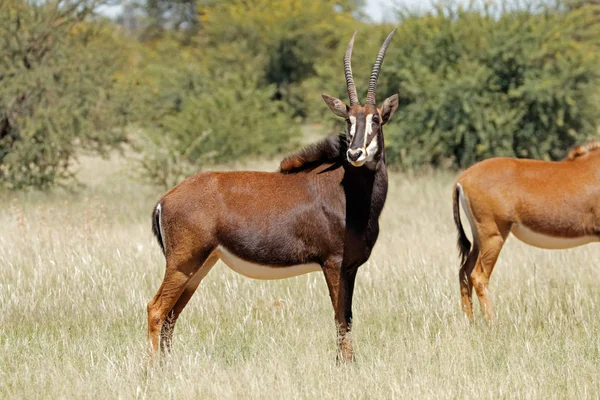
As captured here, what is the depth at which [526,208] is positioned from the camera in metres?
7.09

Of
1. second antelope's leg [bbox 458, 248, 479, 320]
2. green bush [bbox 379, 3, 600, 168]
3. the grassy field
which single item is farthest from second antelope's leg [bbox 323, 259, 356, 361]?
green bush [bbox 379, 3, 600, 168]

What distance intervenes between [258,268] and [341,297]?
23.2 inches

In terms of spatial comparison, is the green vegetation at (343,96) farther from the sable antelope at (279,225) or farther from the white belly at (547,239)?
the sable antelope at (279,225)

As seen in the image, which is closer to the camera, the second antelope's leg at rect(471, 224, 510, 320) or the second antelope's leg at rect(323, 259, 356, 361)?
the second antelope's leg at rect(323, 259, 356, 361)

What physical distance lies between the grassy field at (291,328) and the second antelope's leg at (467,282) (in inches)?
4.0

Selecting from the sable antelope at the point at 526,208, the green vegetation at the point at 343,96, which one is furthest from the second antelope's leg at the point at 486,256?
the green vegetation at the point at 343,96

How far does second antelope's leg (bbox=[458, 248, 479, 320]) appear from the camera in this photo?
7035 millimetres

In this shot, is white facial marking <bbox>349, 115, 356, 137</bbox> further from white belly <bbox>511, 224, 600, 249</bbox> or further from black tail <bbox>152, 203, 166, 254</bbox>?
white belly <bbox>511, 224, 600, 249</bbox>

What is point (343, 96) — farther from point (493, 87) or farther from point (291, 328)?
point (291, 328)

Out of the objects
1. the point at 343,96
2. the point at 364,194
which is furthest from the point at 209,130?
the point at 364,194

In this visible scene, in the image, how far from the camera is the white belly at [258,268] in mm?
5547

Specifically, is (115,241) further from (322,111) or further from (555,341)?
(322,111)

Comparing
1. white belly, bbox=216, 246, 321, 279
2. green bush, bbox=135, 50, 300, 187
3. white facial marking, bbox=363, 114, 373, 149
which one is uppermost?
white facial marking, bbox=363, 114, 373, 149

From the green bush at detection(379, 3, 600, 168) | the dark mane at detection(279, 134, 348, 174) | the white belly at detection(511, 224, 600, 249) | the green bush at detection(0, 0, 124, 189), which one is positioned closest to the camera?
the dark mane at detection(279, 134, 348, 174)
